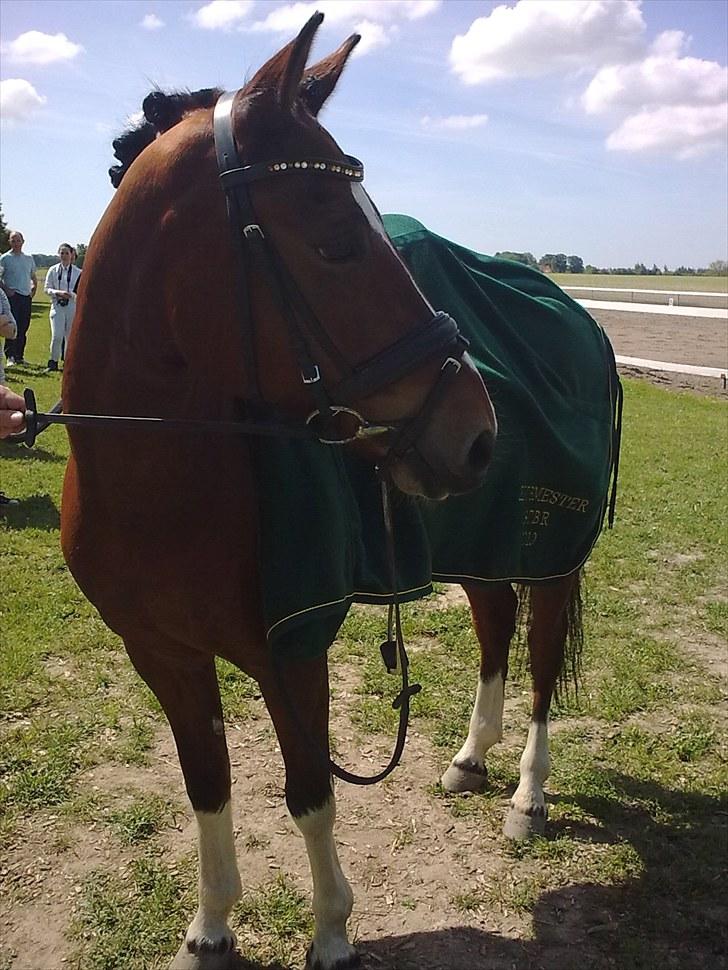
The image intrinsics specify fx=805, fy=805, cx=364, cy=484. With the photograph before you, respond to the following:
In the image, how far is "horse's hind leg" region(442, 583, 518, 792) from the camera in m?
3.25

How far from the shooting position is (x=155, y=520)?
1924 millimetres

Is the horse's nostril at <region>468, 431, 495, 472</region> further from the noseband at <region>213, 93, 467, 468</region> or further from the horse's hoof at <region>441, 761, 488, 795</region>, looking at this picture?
the horse's hoof at <region>441, 761, 488, 795</region>

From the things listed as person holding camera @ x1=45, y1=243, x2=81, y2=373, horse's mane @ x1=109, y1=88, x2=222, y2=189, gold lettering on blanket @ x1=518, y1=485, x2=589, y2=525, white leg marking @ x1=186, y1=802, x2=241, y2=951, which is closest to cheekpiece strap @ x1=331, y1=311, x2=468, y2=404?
horse's mane @ x1=109, y1=88, x2=222, y2=189

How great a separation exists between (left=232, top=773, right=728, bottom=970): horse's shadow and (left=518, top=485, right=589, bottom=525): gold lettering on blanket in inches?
48.1

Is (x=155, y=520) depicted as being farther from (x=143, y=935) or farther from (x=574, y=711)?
(x=574, y=711)

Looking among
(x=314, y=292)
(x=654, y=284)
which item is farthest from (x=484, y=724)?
(x=654, y=284)

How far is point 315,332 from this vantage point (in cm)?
167

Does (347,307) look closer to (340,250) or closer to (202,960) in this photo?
(340,250)

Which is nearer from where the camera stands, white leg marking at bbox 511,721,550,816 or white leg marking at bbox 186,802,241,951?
white leg marking at bbox 186,802,241,951

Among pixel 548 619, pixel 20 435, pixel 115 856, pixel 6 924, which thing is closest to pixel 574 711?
pixel 548 619

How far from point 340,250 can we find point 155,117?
70cm

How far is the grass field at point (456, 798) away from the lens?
8.34 feet

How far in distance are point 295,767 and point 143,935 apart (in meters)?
0.82

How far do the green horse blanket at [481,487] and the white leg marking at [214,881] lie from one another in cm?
79
